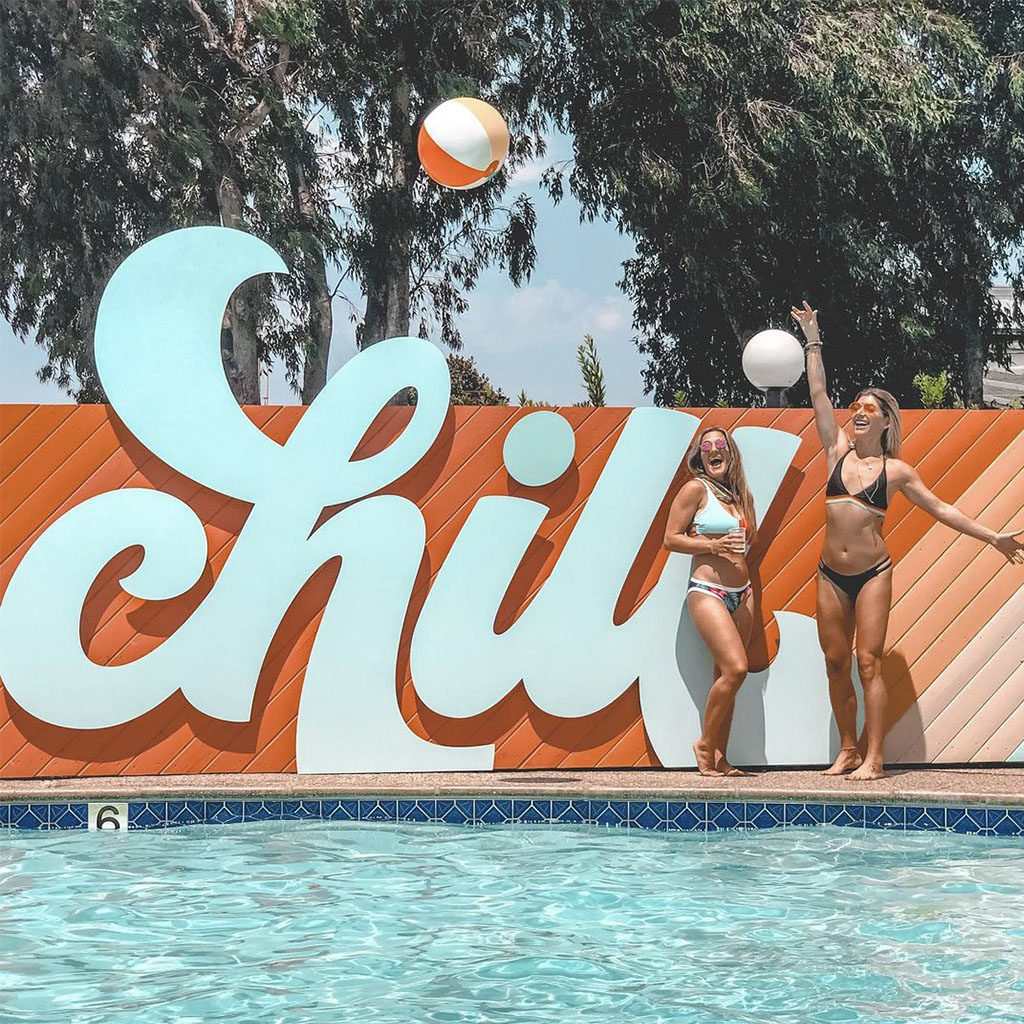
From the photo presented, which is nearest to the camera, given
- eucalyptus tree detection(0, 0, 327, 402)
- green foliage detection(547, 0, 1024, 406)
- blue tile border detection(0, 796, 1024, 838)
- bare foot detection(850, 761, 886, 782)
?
blue tile border detection(0, 796, 1024, 838)

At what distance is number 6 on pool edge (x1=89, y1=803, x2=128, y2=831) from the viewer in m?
6.61

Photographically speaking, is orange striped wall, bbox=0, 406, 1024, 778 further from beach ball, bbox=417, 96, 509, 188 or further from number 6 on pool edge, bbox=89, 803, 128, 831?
beach ball, bbox=417, 96, 509, 188

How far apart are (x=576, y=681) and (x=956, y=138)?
22.2 metres

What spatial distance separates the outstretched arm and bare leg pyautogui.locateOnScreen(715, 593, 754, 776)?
1060 mm

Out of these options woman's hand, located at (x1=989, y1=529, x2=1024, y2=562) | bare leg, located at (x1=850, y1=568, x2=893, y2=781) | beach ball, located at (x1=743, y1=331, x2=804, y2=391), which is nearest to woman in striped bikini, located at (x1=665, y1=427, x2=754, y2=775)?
bare leg, located at (x1=850, y1=568, x2=893, y2=781)

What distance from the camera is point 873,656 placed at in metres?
7.17

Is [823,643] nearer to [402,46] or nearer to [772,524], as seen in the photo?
[772,524]

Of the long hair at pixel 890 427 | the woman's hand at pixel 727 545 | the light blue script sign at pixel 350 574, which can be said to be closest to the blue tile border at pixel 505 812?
the light blue script sign at pixel 350 574

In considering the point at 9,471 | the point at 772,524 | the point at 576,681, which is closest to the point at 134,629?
the point at 9,471

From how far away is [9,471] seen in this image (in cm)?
725

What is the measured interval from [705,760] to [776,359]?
97.2 inches

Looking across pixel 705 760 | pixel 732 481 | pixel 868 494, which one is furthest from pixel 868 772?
pixel 732 481

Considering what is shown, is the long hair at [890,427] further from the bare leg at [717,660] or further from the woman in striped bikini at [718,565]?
the bare leg at [717,660]

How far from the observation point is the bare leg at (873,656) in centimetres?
718
